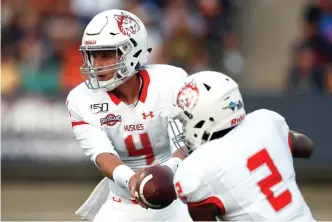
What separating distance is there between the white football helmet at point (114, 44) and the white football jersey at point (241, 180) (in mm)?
1362

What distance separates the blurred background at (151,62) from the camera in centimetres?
1091

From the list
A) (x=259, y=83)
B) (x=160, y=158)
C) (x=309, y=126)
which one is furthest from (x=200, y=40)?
(x=160, y=158)

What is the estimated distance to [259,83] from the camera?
12.2m

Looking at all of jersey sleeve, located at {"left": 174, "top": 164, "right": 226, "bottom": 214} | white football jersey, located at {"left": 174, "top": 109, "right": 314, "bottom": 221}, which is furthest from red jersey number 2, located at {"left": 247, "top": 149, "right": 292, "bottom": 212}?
jersey sleeve, located at {"left": 174, "top": 164, "right": 226, "bottom": 214}

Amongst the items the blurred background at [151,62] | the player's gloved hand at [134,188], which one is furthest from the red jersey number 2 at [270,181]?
the blurred background at [151,62]

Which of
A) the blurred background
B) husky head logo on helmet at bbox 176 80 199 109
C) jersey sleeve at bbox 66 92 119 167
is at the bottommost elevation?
the blurred background

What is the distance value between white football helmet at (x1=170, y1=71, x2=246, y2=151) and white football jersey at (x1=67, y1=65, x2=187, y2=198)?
3.72 feet

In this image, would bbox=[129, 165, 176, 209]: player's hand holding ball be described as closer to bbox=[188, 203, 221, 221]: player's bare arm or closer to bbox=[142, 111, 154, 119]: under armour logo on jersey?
bbox=[188, 203, 221, 221]: player's bare arm

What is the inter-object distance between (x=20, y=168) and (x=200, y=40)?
285 cm

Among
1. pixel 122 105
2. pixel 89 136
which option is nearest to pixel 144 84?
pixel 122 105

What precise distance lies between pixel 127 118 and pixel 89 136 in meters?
0.26

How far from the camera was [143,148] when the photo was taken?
5555mm

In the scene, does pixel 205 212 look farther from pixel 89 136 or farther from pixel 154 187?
pixel 89 136

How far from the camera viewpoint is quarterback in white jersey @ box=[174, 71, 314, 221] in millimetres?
4113
